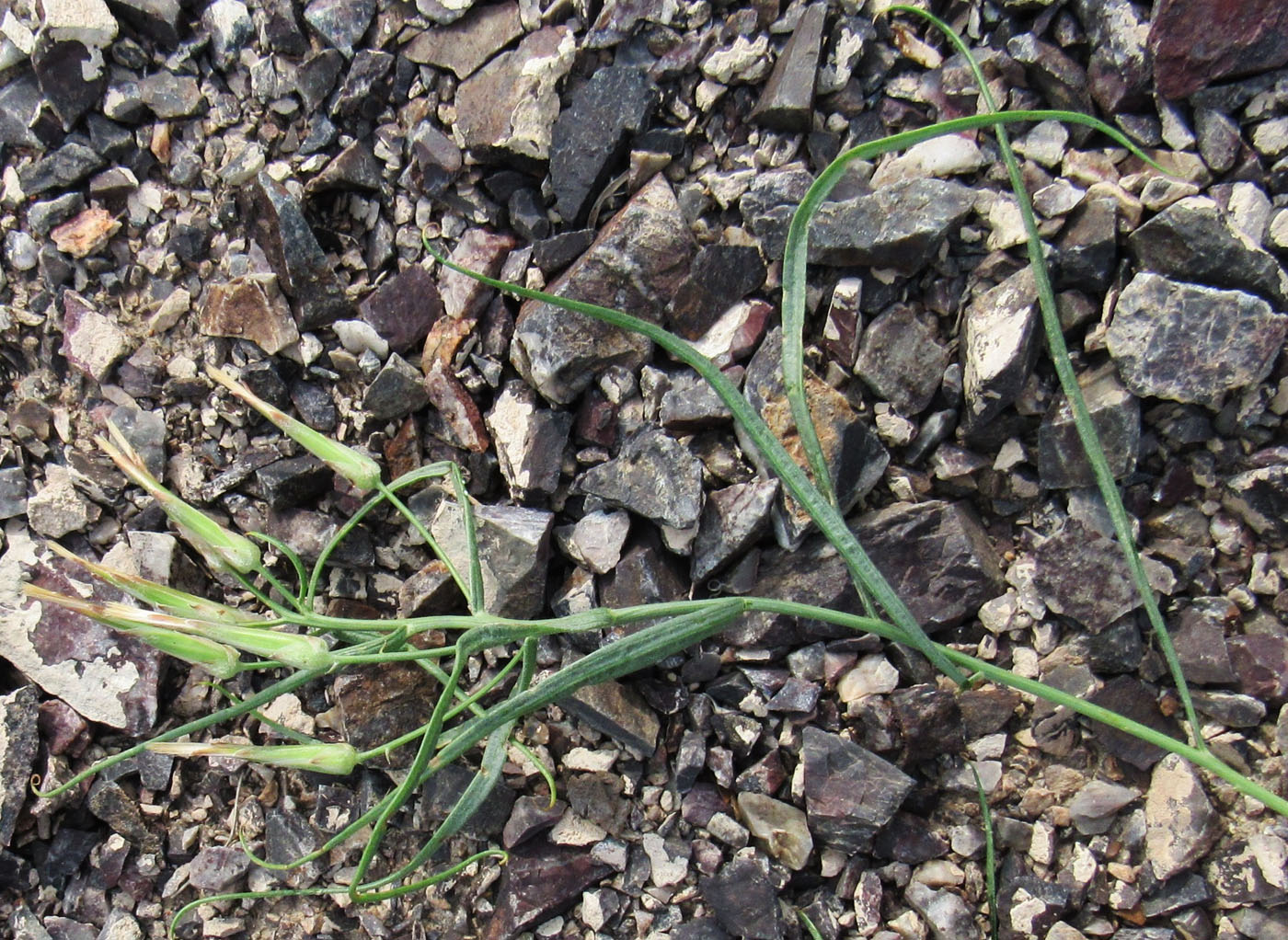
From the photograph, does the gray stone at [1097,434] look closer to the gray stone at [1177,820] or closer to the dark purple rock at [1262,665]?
the dark purple rock at [1262,665]

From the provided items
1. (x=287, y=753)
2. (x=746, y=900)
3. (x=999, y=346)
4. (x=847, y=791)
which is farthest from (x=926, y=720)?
(x=287, y=753)

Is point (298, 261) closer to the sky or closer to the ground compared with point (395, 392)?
closer to the sky

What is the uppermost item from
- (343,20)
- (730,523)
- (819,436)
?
(343,20)

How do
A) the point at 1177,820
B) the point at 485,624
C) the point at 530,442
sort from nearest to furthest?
the point at 485,624, the point at 1177,820, the point at 530,442

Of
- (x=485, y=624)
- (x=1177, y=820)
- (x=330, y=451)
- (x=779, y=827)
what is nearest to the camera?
(x=485, y=624)

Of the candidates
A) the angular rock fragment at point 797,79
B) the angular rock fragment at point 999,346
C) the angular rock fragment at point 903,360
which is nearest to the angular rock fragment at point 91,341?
the angular rock fragment at point 797,79

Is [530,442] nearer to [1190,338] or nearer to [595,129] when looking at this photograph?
[595,129]

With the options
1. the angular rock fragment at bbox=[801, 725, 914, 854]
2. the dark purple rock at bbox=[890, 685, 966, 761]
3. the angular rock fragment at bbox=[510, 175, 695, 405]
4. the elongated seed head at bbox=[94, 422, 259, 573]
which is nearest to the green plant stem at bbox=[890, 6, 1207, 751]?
the dark purple rock at bbox=[890, 685, 966, 761]

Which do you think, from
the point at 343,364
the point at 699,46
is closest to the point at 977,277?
the point at 699,46

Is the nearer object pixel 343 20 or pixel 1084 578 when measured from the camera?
pixel 1084 578
